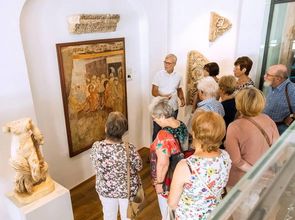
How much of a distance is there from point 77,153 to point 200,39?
253 centimetres

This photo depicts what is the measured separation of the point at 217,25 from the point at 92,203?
2.99 m

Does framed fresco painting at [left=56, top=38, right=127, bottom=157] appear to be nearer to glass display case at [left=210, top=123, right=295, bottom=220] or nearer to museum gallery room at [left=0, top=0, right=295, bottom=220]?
museum gallery room at [left=0, top=0, right=295, bottom=220]

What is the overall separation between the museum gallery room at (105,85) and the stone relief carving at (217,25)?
0.05 ft

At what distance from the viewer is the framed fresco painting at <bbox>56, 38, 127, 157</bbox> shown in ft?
9.12

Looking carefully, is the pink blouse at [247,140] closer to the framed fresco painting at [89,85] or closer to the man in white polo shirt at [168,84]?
the man in white polo shirt at [168,84]

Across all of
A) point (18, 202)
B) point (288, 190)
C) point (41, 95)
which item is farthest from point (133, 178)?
point (41, 95)

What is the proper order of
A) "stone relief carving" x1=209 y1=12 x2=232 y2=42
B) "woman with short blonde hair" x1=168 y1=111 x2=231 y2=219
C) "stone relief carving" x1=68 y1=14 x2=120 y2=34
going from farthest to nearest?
"stone relief carving" x1=209 y1=12 x2=232 y2=42, "stone relief carving" x1=68 y1=14 x2=120 y2=34, "woman with short blonde hair" x1=168 y1=111 x2=231 y2=219

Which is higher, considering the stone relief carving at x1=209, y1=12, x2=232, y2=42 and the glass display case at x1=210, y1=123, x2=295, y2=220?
the stone relief carving at x1=209, y1=12, x2=232, y2=42

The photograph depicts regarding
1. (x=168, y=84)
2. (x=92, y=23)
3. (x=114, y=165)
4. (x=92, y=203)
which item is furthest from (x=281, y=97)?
(x=92, y=203)

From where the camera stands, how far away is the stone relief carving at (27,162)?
186 centimetres

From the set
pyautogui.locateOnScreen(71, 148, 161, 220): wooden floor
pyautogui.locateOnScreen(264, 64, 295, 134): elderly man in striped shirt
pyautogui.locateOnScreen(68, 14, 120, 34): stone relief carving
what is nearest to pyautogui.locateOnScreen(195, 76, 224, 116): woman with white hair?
pyautogui.locateOnScreen(264, 64, 295, 134): elderly man in striped shirt

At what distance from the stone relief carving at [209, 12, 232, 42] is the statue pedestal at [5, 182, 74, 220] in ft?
9.78

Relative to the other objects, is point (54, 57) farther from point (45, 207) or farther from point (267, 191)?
point (267, 191)

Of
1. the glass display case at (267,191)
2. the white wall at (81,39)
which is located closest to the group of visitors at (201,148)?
the glass display case at (267,191)
